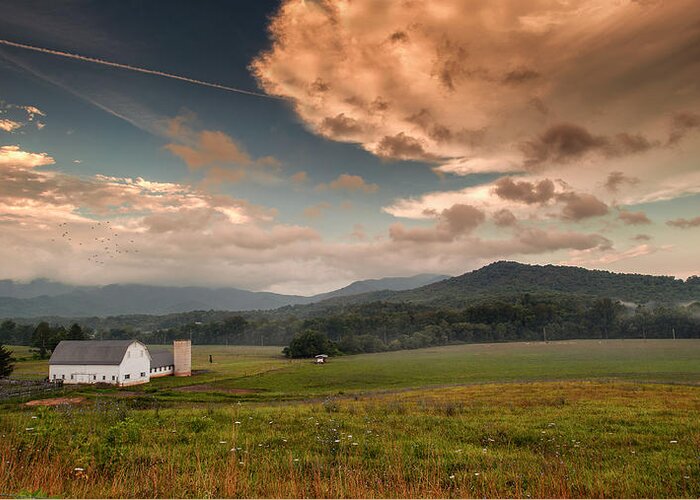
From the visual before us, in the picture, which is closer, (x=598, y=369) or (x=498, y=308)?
(x=598, y=369)

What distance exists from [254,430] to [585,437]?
50.3 feet

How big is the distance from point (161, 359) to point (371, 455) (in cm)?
8989

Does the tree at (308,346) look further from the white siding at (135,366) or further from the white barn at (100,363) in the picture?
the white barn at (100,363)

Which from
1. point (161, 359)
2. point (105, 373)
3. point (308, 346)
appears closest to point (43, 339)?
point (161, 359)

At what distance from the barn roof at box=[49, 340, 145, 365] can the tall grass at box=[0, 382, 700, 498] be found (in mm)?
61331

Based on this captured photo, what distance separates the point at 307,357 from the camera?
136m

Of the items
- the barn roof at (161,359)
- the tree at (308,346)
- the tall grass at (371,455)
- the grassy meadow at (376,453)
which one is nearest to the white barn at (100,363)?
the barn roof at (161,359)

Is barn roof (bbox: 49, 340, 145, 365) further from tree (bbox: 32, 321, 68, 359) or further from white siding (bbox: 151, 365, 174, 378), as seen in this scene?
tree (bbox: 32, 321, 68, 359)

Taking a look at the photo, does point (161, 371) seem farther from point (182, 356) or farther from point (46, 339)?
point (46, 339)

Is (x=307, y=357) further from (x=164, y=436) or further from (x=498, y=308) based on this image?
(x=164, y=436)

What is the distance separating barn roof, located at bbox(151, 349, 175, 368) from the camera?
89.1 m

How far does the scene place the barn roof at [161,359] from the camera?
89056 millimetres

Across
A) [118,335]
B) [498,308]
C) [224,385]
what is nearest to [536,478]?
[224,385]

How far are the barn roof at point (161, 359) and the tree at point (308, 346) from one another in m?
47.2
